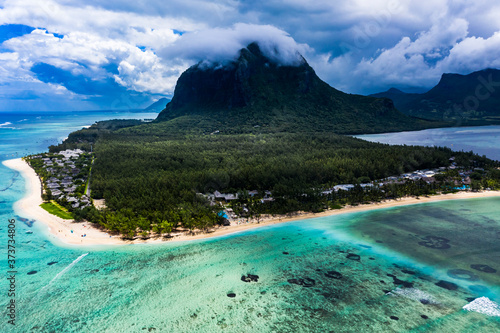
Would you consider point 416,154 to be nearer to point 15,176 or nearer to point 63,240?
point 63,240

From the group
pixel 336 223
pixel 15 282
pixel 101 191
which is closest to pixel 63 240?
pixel 15 282

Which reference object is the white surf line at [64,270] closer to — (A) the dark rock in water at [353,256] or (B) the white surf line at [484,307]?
(A) the dark rock in water at [353,256]

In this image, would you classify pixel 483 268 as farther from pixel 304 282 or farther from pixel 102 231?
pixel 102 231

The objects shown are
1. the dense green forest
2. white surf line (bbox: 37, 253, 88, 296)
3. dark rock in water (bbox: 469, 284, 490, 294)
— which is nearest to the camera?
dark rock in water (bbox: 469, 284, 490, 294)

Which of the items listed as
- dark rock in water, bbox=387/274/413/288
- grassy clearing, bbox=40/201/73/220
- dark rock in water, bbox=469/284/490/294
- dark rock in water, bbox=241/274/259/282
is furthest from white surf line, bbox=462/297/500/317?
grassy clearing, bbox=40/201/73/220

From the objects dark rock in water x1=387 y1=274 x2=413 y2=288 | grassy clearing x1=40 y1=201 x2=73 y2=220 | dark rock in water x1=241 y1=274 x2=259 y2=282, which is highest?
grassy clearing x1=40 y1=201 x2=73 y2=220

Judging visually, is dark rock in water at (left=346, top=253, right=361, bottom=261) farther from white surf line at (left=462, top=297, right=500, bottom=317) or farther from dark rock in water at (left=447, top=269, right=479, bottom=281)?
white surf line at (left=462, top=297, right=500, bottom=317)
